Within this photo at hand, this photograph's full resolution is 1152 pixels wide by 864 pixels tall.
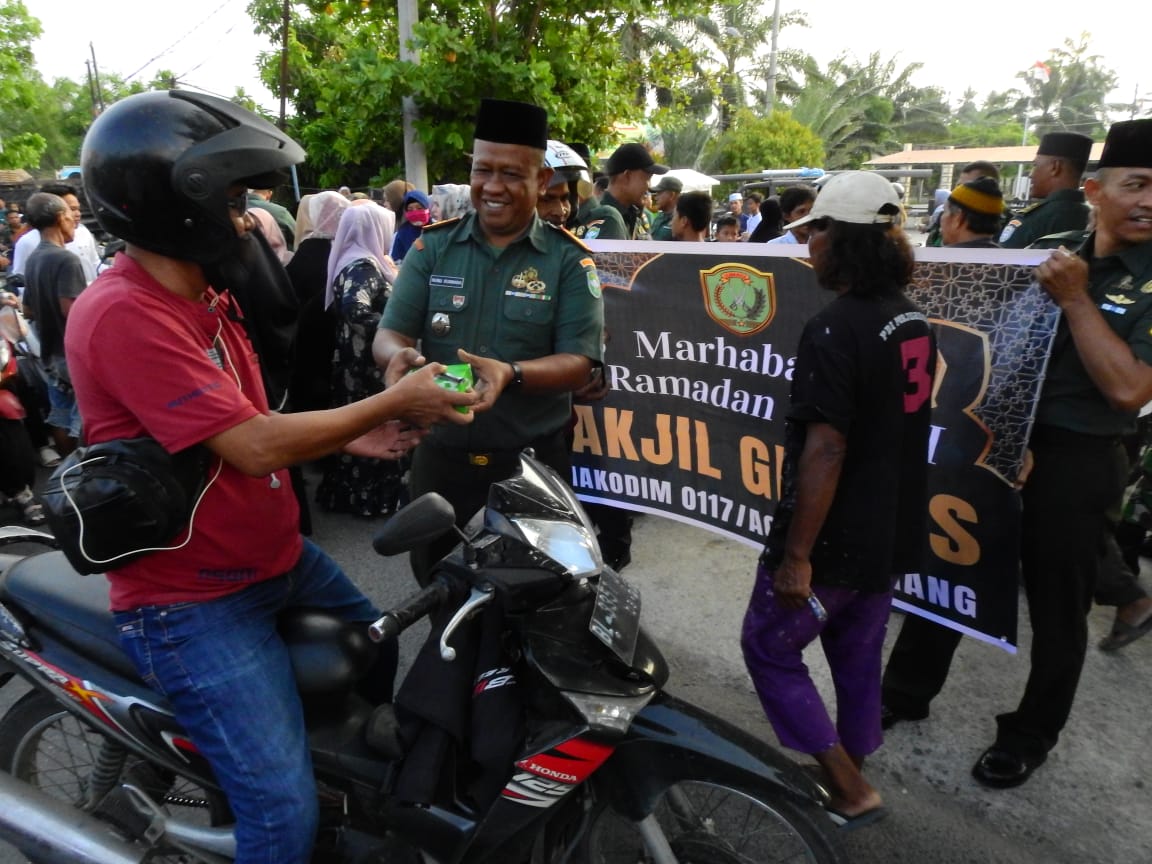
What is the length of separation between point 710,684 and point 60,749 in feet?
7.52

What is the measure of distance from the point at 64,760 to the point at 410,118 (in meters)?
5.87

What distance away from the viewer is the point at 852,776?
2.32 metres

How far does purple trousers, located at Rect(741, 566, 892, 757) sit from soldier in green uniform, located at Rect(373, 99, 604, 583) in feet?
3.04

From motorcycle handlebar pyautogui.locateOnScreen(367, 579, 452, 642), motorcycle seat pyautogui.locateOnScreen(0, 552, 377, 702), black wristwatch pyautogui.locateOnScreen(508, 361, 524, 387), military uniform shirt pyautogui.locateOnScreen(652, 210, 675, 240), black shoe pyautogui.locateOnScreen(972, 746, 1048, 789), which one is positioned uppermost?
black wristwatch pyautogui.locateOnScreen(508, 361, 524, 387)

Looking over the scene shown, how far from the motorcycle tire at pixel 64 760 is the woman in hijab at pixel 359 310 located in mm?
2626

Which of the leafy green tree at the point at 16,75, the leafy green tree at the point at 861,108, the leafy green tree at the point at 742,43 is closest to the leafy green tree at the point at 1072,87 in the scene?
the leafy green tree at the point at 861,108

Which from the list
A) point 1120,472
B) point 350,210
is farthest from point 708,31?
point 1120,472

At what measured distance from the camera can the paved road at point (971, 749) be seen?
246 centimetres

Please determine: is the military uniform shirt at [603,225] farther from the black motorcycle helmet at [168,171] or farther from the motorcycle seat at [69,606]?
the motorcycle seat at [69,606]

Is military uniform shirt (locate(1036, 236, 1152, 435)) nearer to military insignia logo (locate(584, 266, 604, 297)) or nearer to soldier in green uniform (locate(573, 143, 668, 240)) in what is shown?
military insignia logo (locate(584, 266, 604, 297))

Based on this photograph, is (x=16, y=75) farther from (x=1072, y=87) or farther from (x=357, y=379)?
(x=1072, y=87)

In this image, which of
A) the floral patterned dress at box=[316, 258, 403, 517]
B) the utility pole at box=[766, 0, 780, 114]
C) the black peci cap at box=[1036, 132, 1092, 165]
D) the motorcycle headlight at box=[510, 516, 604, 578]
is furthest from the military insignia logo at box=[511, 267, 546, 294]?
the utility pole at box=[766, 0, 780, 114]

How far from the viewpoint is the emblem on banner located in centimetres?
326

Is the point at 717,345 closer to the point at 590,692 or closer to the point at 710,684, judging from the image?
the point at 710,684
